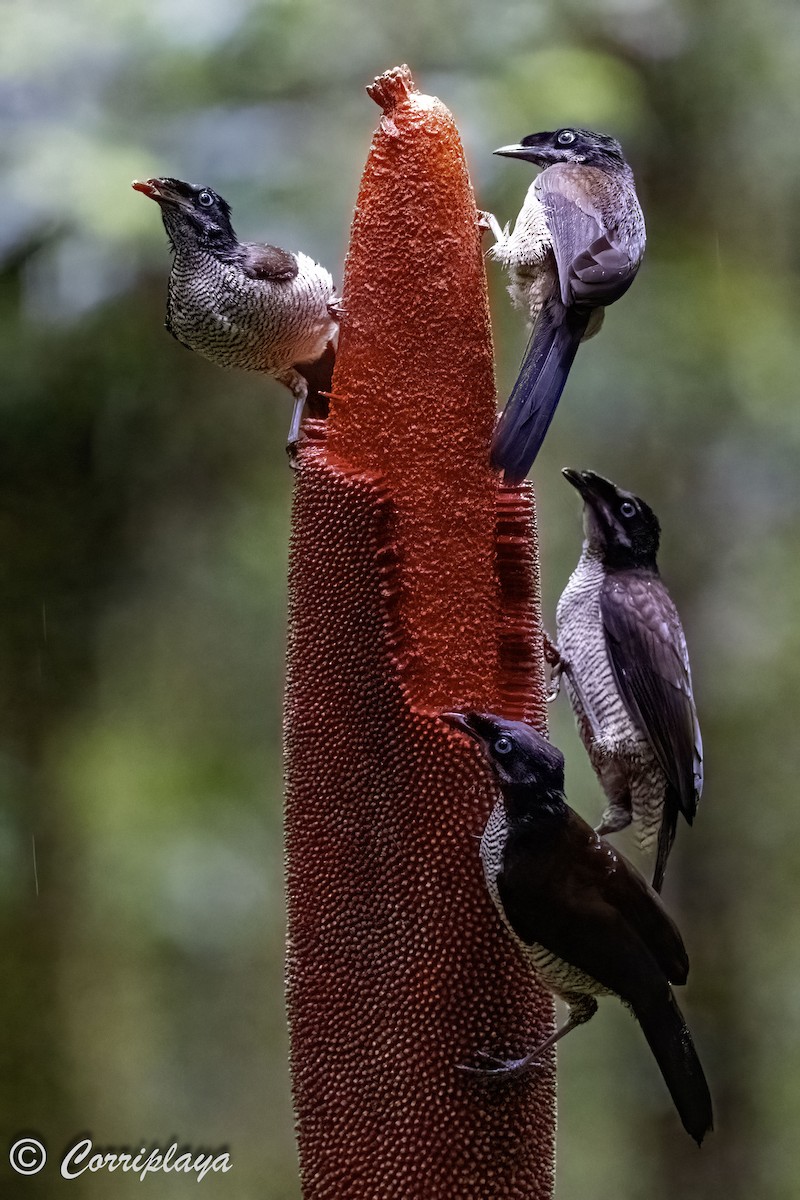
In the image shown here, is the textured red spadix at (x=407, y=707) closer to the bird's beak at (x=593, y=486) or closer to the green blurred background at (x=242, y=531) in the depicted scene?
the bird's beak at (x=593, y=486)

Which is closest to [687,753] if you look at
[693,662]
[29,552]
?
[693,662]

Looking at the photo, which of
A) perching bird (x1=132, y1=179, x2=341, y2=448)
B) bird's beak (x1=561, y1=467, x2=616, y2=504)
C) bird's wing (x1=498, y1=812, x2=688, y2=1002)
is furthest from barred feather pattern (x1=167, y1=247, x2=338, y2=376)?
bird's wing (x1=498, y1=812, x2=688, y2=1002)

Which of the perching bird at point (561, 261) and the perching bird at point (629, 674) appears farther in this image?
the perching bird at point (629, 674)

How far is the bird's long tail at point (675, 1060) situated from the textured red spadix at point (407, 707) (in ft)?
0.39

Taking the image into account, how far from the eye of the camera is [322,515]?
105cm

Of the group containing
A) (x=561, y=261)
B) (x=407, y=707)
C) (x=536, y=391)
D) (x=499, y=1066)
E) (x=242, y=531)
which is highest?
(x=561, y=261)

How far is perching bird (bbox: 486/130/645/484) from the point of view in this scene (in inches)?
41.6

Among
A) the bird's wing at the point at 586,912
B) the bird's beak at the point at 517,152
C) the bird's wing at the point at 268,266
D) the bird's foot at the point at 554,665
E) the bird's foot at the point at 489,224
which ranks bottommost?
the bird's wing at the point at 586,912

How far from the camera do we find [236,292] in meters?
1.14

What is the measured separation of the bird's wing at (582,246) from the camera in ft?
3.57

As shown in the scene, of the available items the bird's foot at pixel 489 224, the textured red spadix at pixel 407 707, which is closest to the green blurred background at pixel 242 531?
the bird's foot at pixel 489 224

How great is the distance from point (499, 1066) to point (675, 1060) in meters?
0.14

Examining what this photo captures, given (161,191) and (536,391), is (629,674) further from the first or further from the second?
(161,191)

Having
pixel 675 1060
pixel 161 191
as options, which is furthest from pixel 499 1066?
pixel 161 191
